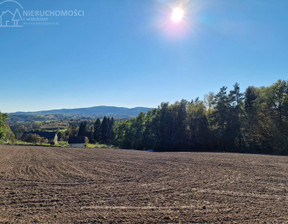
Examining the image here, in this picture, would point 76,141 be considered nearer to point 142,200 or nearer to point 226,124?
point 226,124

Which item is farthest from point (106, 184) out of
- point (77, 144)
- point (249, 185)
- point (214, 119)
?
point (77, 144)

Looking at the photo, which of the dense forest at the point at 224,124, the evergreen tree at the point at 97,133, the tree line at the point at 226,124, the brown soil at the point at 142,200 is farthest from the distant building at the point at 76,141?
the brown soil at the point at 142,200

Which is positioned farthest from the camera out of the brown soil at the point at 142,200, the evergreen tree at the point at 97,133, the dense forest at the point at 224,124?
the evergreen tree at the point at 97,133

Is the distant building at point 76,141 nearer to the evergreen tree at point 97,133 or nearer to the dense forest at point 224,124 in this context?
the evergreen tree at point 97,133

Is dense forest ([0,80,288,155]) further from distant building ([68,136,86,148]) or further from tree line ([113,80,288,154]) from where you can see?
distant building ([68,136,86,148])

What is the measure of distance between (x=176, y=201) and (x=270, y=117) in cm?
3370

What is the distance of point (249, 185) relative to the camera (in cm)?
910

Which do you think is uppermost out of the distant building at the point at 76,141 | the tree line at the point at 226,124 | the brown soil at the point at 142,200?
the tree line at the point at 226,124

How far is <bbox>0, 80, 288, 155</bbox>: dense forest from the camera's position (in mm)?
32344

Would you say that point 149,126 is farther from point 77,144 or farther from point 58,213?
point 58,213

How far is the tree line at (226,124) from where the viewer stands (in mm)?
32344

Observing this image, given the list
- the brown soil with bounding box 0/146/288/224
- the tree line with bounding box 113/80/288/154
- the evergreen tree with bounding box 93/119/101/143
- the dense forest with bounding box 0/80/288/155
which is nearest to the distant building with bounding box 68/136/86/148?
the evergreen tree with bounding box 93/119/101/143

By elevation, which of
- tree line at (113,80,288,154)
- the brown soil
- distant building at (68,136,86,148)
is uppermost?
tree line at (113,80,288,154)

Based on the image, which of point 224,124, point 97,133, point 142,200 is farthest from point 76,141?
point 142,200
